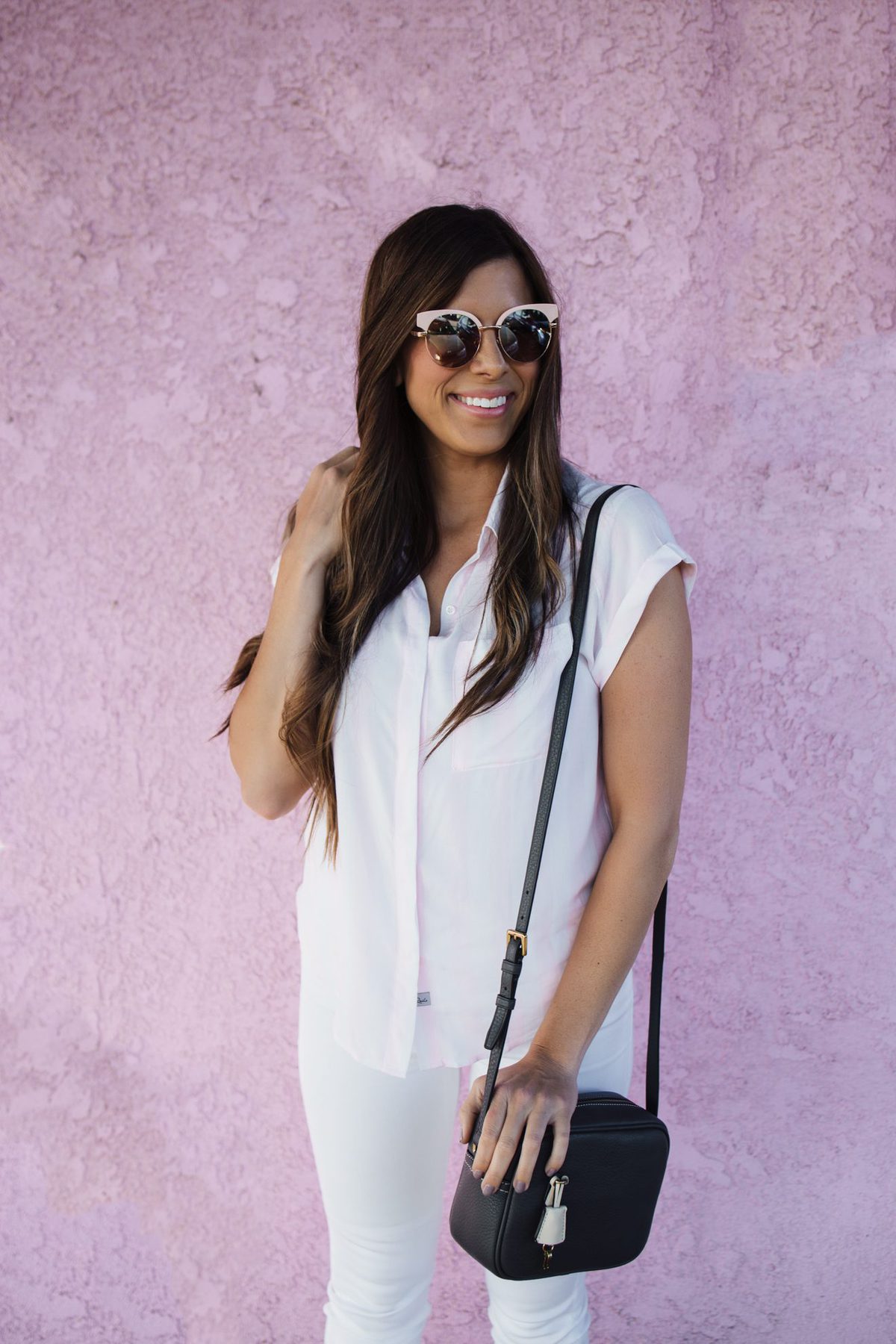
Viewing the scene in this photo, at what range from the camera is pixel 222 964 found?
2441mm

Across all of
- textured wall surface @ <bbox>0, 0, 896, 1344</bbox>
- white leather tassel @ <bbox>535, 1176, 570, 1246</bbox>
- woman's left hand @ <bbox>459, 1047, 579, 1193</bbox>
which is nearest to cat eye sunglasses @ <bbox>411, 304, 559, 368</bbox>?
textured wall surface @ <bbox>0, 0, 896, 1344</bbox>

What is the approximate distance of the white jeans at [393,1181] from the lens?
71.4 inches

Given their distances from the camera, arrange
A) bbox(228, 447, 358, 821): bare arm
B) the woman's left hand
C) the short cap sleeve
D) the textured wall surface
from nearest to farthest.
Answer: the woman's left hand → the short cap sleeve → bbox(228, 447, 358, 821): bare arm → the textured wall surface

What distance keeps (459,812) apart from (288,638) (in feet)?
1.35

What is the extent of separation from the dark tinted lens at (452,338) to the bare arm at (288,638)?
0.31 meters

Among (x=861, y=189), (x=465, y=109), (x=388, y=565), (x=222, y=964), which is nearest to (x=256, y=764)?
(x=388, y=565)

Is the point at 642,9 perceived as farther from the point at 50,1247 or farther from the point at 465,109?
the point at 50,1247

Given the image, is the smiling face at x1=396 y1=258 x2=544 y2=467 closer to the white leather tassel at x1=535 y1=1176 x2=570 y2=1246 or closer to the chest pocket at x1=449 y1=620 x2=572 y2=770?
the chest pocket at x1=449 y1=620 x2=572 y2=770

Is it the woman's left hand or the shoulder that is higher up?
the shoulder

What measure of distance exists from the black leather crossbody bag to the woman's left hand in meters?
0.02

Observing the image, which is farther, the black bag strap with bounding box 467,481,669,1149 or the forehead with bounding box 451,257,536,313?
the forehead with bounding box 451,257,536,313

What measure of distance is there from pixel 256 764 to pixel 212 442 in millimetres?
760

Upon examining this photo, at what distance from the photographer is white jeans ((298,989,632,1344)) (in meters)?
1.81

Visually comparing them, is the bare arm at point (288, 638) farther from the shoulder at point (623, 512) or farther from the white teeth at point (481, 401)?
the shoulder at point (623, 512)
